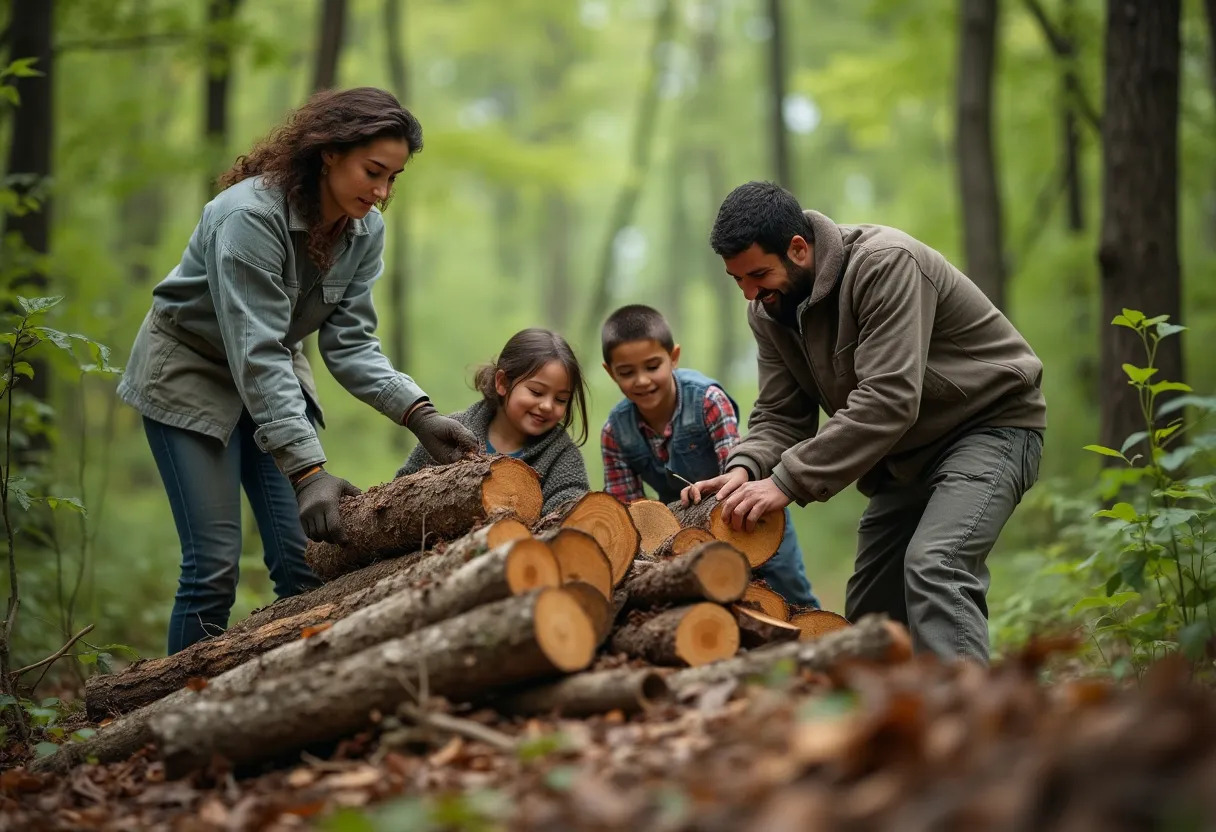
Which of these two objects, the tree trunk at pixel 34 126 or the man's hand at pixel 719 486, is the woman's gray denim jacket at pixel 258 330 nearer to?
the man's hand at pixel 719 486

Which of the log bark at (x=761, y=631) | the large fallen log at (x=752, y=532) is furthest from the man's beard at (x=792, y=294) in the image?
the log bark at (x=761, y=631)

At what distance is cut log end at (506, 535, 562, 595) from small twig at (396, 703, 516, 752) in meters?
0.41

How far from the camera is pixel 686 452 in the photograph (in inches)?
207

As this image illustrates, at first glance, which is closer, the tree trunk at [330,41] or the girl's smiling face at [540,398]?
the girl's smiling face at [540,398]

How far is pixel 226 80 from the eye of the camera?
8.78 m

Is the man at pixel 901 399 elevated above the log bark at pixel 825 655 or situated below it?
above

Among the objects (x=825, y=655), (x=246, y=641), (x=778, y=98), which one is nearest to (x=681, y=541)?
(x=825, y=655)

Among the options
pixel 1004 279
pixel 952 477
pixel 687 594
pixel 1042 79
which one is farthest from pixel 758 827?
pixel 1042 79

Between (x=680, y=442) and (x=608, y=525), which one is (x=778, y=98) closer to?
(x=680, y=442)

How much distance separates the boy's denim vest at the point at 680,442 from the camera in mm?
5223

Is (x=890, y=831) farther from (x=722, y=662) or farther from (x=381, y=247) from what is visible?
(x=381, y=247)

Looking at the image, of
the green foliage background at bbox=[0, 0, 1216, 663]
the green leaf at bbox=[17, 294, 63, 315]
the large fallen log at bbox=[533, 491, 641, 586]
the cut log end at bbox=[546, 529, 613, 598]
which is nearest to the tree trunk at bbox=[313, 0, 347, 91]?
the green foliage background at bbox=[0, 0, 1216, 663]

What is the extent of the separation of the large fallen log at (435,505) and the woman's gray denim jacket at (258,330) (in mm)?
304

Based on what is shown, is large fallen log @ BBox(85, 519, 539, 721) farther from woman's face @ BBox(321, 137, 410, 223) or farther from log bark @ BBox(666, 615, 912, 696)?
woman's face @ BBox(321, 137, 410, 223)
